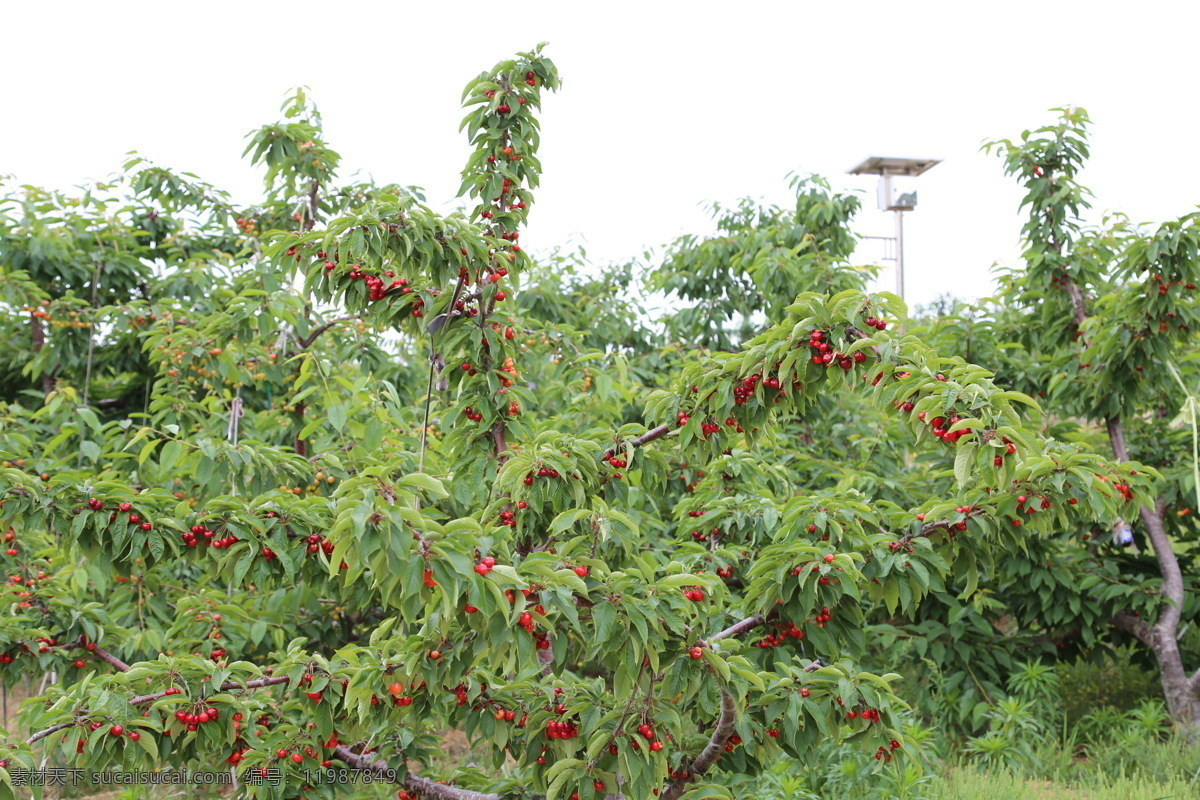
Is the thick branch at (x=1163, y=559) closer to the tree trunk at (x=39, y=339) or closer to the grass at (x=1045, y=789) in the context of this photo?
the grass at (x=1045, y=789)

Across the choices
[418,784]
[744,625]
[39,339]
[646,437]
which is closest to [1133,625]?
[744,625]

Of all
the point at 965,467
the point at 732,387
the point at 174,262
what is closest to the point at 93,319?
the point at 174,262

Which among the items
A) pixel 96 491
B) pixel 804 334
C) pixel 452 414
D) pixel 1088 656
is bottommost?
pixel 1088 656

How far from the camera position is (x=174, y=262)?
637 centimetres

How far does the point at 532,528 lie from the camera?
270cm

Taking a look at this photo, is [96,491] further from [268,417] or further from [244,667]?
[268,417]

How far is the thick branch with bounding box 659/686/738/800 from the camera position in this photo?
2.35m

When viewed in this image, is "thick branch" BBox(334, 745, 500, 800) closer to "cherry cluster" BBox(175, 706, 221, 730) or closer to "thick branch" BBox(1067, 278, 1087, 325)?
"cherry cluster" BBox(175, 706, 221, 730)

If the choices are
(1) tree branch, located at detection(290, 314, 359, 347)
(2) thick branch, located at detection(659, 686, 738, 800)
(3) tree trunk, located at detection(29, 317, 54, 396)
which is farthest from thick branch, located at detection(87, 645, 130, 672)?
(3) tree trunk, located at detection(29, 317, 54, 396)

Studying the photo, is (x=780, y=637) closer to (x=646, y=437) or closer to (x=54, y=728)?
(x=646, y=437)

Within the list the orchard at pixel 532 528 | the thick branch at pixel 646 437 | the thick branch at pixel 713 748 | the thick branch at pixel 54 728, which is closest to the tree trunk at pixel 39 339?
the orchard at pixel 532 528

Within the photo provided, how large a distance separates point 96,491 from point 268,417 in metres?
1.85

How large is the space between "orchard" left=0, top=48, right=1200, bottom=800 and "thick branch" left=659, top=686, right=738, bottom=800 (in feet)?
0.04

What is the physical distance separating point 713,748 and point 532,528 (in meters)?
0.78
